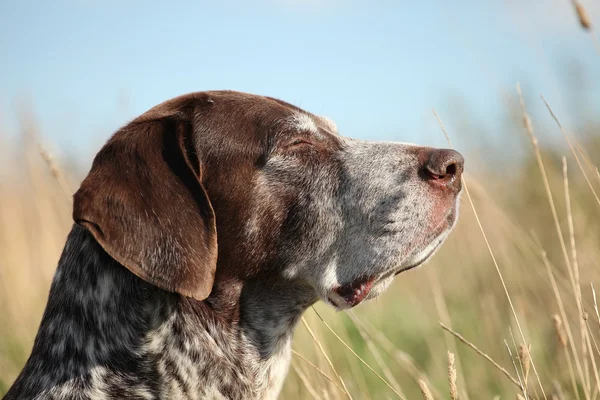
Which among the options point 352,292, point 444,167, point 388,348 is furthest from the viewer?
point 388,348

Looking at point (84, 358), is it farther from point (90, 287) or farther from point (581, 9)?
point (581, 9)

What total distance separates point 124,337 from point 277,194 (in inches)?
32.4

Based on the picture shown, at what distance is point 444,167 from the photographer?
9.02 feet

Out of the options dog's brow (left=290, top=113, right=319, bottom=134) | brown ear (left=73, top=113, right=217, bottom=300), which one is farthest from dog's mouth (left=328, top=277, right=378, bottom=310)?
dog's brow (left=290, top=113, right=319, bottom=134)

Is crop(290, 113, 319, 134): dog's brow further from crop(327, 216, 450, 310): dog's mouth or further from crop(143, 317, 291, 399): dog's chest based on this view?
crop(143, 317, 291, 399): dog's chest

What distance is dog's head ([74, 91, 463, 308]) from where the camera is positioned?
2631 mm

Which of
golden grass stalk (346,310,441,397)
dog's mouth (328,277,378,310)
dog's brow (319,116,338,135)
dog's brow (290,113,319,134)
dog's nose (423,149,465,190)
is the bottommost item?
golden grass stalk (346,310,441,397)

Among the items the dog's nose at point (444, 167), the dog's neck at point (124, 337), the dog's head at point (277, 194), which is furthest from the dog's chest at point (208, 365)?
the dog's nose at point (444, 167)

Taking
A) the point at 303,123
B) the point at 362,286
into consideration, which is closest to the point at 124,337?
the point at 362,286

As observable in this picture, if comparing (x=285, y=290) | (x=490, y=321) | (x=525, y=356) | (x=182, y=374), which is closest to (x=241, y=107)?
(x=285, y=290)

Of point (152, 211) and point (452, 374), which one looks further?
point (152, 211)

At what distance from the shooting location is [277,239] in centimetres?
288

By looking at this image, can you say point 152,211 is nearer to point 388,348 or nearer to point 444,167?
point 444,167

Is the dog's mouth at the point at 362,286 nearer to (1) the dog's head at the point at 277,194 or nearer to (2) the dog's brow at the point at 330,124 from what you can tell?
(1) the dog's head at the point at 277,194
